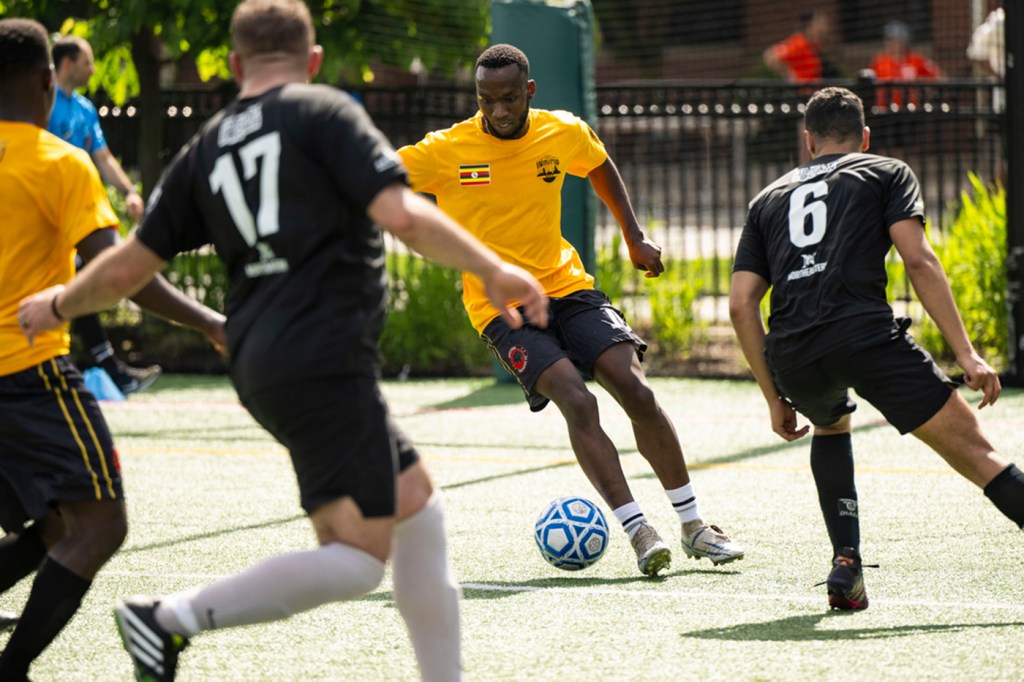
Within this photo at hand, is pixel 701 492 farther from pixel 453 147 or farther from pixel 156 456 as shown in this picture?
pixel 156 456

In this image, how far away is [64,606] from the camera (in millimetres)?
4176

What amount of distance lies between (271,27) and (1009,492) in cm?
277

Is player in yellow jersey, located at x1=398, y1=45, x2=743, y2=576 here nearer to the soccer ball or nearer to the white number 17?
the soccer ball

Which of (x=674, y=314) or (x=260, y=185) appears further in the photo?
(x=674, y=314)

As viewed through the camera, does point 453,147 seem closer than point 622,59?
Yes

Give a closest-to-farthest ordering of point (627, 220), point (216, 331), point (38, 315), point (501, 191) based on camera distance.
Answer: point (38, 315) → point (216, 331) → point (501, 191) → point (627, 220)

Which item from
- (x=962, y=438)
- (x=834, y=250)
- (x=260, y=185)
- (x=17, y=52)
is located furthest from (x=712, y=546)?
(x=17, y=52)

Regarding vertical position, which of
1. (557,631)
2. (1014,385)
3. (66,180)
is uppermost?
(66,180)

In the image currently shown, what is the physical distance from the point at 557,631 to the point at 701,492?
262 cm

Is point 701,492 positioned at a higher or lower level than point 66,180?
lower

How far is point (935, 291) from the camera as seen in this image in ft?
16.0

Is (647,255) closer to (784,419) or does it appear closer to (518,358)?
(518,358)

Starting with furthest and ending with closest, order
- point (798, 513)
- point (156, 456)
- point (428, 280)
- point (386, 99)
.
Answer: point (386, 99)
point (428, 280)
point (156, 456)
point (798, 513)

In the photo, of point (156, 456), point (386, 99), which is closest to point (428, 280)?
point (386, 99)
